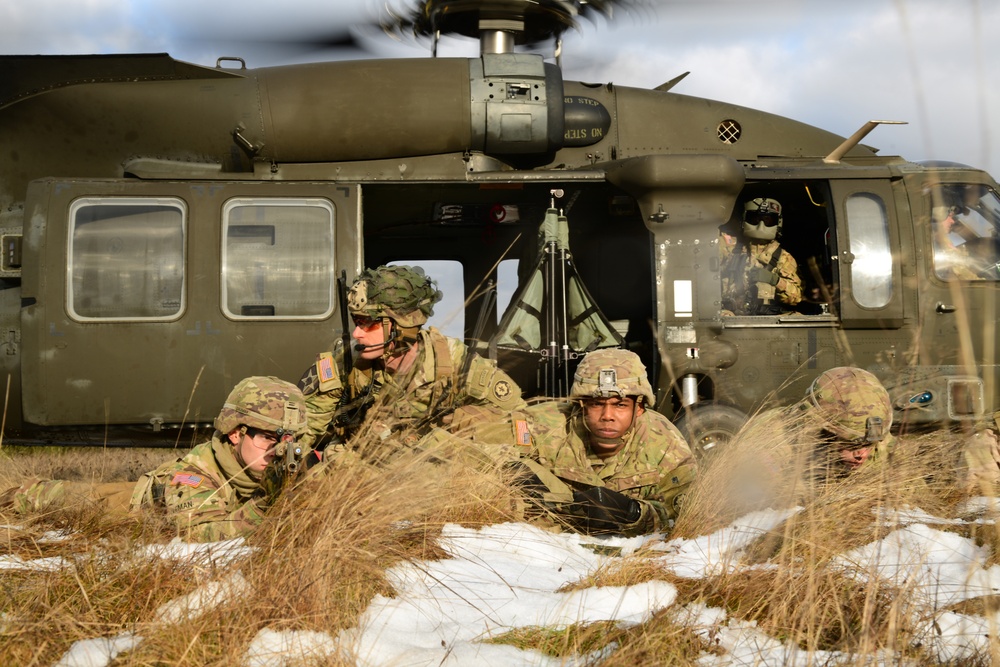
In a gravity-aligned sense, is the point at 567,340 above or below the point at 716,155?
below

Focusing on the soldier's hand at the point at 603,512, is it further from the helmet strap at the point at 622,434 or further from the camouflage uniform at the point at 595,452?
the helmet strap at the point at 622,434

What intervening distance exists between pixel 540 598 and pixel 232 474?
1617 mm

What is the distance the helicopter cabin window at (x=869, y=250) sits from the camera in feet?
22.9

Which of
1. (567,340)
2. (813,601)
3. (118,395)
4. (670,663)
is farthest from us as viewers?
(567,340)

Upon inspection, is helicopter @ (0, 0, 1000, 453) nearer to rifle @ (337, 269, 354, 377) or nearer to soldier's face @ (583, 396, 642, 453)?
rifle @ (337, 269, 354, 377)

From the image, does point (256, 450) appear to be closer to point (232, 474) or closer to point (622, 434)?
point (232, 474)

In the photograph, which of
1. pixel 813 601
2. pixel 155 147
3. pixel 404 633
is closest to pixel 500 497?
pixel 404 633

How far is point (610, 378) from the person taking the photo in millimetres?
4465

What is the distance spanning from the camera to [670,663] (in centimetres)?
252

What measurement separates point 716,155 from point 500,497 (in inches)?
150

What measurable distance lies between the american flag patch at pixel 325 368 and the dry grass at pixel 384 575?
1.59m

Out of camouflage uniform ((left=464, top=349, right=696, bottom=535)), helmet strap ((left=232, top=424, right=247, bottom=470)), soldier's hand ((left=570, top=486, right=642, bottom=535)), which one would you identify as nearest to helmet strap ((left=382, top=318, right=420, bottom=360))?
camouflage uniform ((left=464, top=349, right=696, bottom=535))

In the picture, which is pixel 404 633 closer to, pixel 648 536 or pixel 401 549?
pixel 401 549

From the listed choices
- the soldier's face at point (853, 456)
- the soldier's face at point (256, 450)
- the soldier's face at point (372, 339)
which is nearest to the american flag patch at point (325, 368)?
the soldier's face at point (372, 339)
